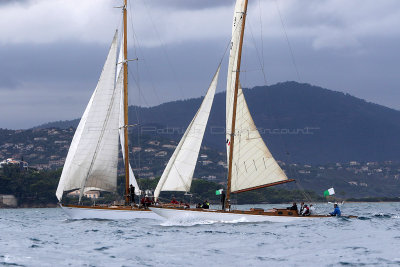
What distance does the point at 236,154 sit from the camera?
169 feet

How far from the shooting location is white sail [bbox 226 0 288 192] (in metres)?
51.1

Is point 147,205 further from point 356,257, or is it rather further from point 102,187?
point 356,257

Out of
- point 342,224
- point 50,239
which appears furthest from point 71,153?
point 342,224

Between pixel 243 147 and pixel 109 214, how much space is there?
13.2 meters

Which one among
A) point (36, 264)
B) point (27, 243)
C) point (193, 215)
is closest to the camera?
point (36, 264)

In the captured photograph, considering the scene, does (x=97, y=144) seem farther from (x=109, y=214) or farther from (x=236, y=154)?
(x=236, y=154)

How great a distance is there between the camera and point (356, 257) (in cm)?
3234

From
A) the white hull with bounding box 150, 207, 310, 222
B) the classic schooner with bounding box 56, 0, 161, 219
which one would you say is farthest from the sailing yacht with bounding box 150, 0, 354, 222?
the classic schooner with bounding box 56, 0, 161, 219

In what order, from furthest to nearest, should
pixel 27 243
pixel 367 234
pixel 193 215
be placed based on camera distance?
1. pixel 193 215
2. pixel 367 234
3. pixel 27 243

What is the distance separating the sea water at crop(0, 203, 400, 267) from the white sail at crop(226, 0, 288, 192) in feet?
12.1

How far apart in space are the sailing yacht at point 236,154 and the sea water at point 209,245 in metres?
2.65

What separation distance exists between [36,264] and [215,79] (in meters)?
23.0

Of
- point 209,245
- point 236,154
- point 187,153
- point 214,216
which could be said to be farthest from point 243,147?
point 209,245

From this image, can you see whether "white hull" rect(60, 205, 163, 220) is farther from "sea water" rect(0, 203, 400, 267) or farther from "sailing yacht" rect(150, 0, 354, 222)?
"sailing yacht" rect(150, 0, 354, 222)
